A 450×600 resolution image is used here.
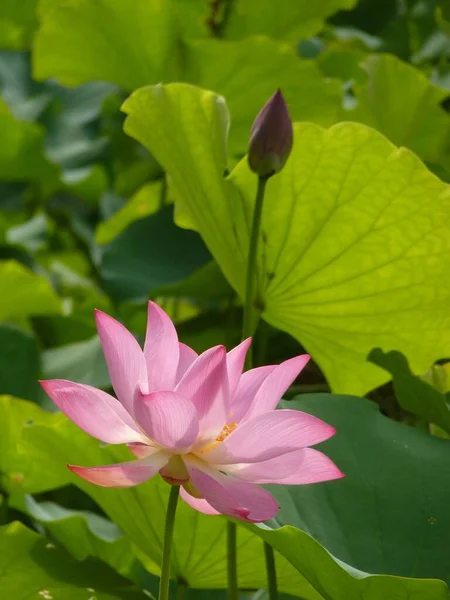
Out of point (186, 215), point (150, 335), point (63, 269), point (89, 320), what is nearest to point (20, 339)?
point (89, 320)

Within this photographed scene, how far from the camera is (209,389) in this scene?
1.54 ft

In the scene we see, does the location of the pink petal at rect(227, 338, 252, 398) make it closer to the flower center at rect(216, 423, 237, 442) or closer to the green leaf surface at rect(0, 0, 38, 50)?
the flower center at rect(216, 423, 237, 442)

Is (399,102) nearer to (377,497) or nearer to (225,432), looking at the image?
(377,497)

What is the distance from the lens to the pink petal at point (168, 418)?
0.44 metres

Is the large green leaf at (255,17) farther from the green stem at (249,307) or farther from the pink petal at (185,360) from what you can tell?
the pink petal at (185,360)

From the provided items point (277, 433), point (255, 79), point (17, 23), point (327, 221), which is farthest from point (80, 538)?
point (17, 23)

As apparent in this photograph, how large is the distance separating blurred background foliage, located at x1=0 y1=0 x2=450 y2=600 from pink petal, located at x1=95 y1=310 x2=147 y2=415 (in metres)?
0.11

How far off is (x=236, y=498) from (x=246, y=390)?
68 mm

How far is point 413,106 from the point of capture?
1.08 meters

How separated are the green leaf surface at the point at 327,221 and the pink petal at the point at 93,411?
0.29 metres

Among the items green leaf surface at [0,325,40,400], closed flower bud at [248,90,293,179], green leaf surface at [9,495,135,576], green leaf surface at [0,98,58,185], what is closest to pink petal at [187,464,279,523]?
closed flower bud at [248,90,293,179]

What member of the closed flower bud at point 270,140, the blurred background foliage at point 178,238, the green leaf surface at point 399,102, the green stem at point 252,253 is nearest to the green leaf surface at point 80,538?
the blurred background foliage at point 178,238

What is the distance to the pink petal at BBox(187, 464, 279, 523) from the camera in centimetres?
45

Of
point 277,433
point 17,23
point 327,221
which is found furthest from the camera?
point 17,23
